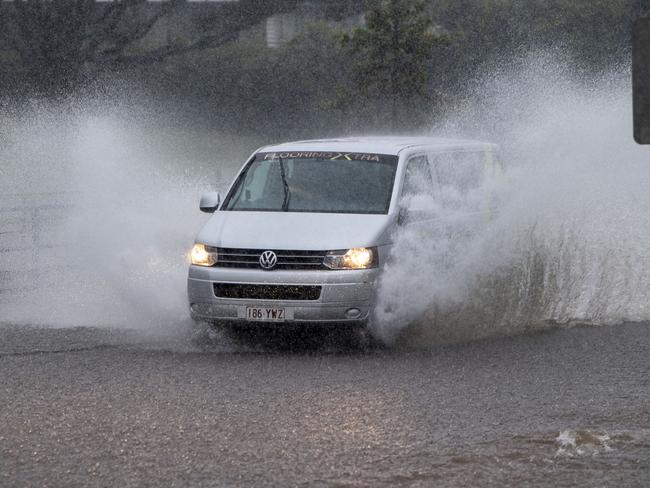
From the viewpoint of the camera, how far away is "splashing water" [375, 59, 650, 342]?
35.7 feet

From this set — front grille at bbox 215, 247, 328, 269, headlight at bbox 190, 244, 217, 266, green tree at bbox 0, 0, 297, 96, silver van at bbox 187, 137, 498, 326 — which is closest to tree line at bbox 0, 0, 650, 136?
green tree at bbox 0, 0, 297, 96

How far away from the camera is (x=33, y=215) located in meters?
18.7

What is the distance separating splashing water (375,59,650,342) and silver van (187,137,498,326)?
0.27 meters

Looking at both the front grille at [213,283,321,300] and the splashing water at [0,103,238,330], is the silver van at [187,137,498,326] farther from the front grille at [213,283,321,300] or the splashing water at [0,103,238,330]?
the splashing water at [0,103,238,330]

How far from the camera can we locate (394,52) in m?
36.5

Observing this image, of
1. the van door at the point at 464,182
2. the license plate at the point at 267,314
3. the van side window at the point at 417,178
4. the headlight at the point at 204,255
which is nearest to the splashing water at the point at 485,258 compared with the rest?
the van door at the point at 464,182

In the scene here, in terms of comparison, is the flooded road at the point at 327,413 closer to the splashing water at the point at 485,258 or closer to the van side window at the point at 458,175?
the splashing water at the point at 485,258

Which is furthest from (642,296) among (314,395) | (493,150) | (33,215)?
(33,215)

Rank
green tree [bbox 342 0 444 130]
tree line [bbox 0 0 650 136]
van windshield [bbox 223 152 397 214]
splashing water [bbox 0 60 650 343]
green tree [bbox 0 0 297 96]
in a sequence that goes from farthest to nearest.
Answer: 1. tree line [bbox 0 0 650 136]
2. green tree [bbox 0 0 297 96]
3. green tree [bbox 342 0 444 130]
4. van windshield [bbox 223 152 397 214]
5. splashing water [bbox 0 60 650 343]

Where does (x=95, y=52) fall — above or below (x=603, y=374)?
above

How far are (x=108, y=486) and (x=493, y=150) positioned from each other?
8.11 meters

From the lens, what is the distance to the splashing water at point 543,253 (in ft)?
35.7

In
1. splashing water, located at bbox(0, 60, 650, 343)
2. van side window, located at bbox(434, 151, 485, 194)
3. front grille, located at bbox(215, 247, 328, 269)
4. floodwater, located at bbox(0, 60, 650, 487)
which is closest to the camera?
floodwater, located at bbox(0, 60, 650, 487)

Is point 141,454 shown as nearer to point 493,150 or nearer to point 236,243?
point 236,243
